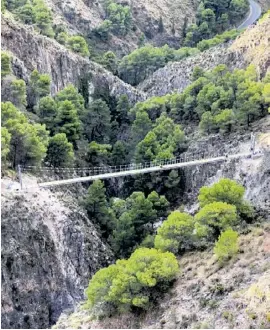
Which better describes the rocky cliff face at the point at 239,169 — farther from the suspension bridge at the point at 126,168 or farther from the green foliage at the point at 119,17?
the green foliage at the point at 119,17

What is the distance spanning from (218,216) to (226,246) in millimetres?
4108

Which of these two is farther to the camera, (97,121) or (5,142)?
(97,121)

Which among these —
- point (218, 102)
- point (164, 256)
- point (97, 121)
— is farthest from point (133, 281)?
point (97, 121)

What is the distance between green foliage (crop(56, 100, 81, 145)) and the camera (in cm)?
7175

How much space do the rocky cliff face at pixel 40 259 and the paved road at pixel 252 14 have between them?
82197mm

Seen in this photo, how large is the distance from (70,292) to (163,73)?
5114 centimetres

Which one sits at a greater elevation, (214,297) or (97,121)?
(97,121)

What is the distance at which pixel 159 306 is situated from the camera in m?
44.9

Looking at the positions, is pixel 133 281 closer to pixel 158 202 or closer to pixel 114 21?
pixel 158 202

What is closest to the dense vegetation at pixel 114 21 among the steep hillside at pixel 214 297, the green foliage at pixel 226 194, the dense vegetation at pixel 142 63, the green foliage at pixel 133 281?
the dense vegetation at pixel 142 63

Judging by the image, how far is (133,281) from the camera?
44781mm

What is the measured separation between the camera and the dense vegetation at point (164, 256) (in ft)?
147

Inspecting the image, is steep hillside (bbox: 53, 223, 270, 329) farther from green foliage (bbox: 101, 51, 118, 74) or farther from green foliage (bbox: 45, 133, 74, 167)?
green foliage (bbox: 101, 51, 118, 74)

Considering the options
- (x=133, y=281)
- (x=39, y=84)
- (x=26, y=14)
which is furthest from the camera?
(x=26, y=14)
